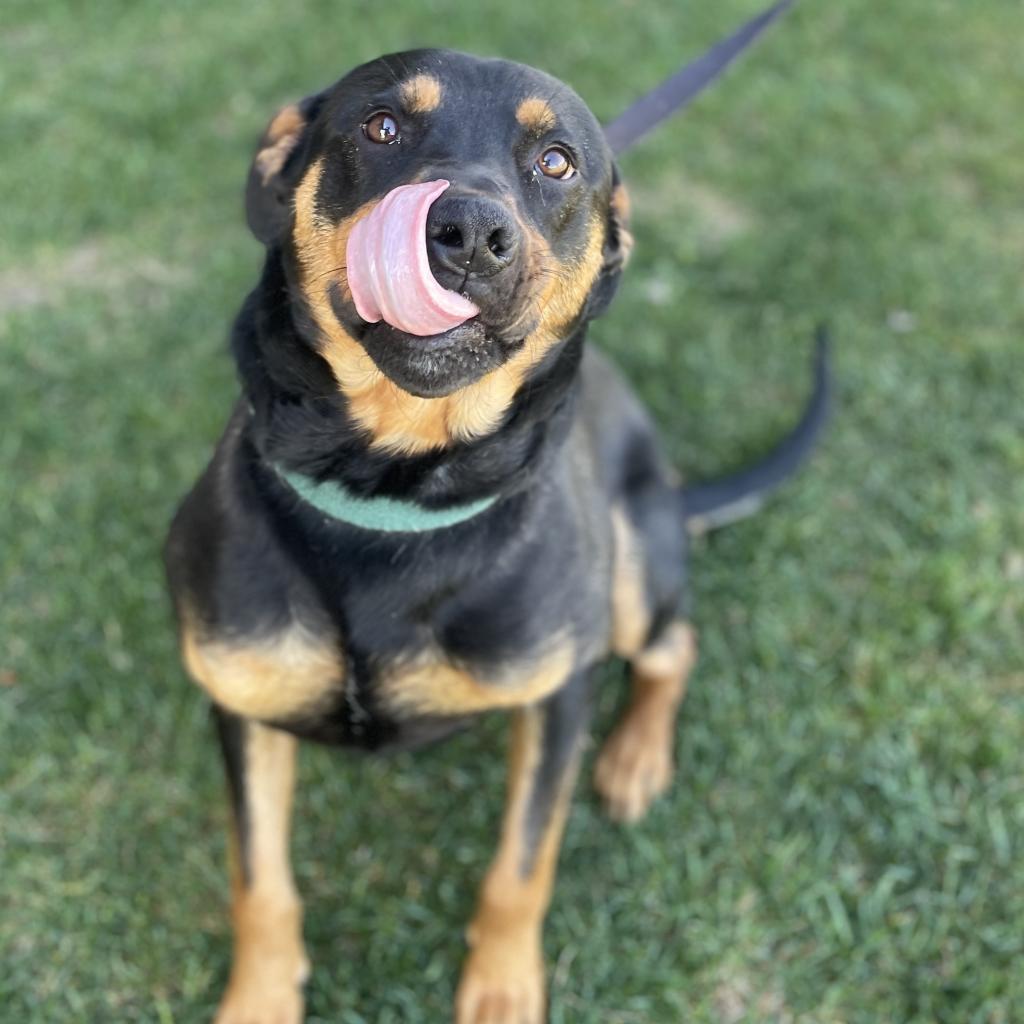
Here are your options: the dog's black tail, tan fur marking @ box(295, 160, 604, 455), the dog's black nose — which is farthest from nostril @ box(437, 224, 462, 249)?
the dog's black tail

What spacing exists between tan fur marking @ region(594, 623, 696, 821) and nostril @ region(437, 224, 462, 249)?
171 cm

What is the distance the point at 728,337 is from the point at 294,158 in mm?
2699

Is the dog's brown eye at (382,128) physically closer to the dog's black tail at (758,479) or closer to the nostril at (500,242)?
the nostril at (500,242)

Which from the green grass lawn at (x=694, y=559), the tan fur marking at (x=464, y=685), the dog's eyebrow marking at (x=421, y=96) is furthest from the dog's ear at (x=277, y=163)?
the green grass lawn at (x=694, y=559)

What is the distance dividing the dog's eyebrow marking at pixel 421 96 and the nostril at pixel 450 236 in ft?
1.39

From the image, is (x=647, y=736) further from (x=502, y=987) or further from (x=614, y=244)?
(x=614, y=244)

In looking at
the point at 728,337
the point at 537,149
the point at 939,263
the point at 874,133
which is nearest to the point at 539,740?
the point at 537,149

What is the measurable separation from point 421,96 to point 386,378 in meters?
0.55

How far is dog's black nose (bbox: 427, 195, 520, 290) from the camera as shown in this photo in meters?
1.84

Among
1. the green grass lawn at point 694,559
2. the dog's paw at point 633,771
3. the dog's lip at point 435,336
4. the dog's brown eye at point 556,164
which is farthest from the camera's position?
the dog's paw at point 633,771

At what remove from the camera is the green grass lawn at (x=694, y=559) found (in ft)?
9.54

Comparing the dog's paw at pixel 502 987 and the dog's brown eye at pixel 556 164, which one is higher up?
the dog's brown eye at pixel 556 164

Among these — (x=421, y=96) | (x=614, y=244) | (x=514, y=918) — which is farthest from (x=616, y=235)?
(x=514, y=918)

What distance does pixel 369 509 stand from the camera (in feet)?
7.47
